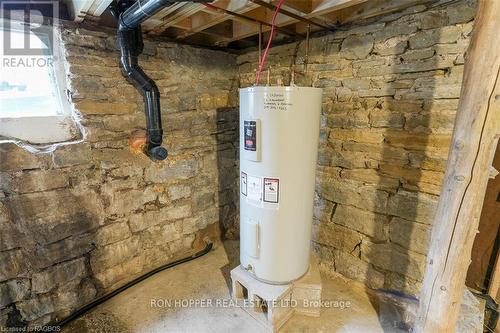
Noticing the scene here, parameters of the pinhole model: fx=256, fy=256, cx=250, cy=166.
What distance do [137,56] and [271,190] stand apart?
4.33ft

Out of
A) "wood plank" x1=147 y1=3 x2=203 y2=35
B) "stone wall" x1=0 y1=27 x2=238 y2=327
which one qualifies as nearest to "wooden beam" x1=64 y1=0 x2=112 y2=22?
"stone wall" x1=0 y1=27 x2=238 y2=327

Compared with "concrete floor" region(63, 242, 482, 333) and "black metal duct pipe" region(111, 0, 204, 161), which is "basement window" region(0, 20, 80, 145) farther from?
"concrete floor" region(63, 242, 482, 333)

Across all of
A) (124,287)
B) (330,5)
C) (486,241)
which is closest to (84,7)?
(330,5)

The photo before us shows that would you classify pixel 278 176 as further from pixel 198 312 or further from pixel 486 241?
pixel 486 241

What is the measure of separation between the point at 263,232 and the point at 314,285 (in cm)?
48

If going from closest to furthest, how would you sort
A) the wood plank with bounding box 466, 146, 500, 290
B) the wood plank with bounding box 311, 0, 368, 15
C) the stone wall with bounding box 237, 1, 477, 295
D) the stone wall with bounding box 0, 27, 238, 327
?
the wood plank with bounding box 311, 0, 368, 15 < the stone wall with bounding box 237, 1, 477, 295 < the stone wall with bounding box 0, 27, 238, 327 < the wood plank with bounding box 466, 146, 500, 290

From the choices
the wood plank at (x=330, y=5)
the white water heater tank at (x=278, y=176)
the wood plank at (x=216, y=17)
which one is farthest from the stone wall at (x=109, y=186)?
the wood plank at (x=330, y=5)

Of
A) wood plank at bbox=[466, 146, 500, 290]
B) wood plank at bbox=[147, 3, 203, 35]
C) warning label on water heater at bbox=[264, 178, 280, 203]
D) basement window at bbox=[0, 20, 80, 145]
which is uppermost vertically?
wood plank at bbox=[147, 3, 203, 35]

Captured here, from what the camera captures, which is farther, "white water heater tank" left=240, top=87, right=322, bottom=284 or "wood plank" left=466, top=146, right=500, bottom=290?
"wood plank" left=466, top=146, right=500, bottom=290

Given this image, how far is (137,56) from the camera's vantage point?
1788 millimetres

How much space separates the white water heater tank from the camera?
55.3 inches

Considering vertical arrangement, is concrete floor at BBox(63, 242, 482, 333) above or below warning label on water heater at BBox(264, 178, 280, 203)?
below

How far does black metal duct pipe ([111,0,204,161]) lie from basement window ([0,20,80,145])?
0.39m

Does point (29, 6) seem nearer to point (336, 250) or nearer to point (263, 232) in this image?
point (263, 232)
